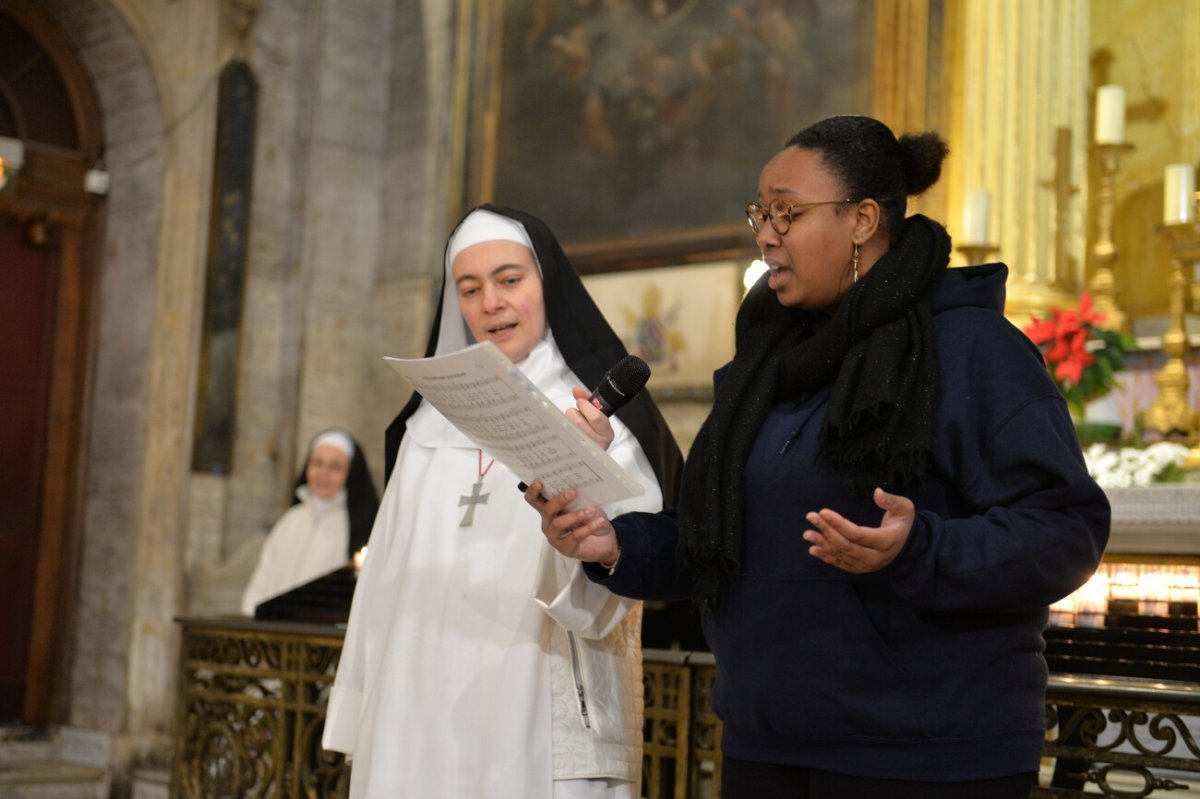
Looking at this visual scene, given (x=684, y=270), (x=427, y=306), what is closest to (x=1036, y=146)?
(x=684, y=270)

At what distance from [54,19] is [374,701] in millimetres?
7418

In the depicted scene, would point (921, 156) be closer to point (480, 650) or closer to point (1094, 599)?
point (480, 650)

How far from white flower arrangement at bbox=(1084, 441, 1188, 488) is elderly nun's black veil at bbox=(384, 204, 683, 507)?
3.14 meters

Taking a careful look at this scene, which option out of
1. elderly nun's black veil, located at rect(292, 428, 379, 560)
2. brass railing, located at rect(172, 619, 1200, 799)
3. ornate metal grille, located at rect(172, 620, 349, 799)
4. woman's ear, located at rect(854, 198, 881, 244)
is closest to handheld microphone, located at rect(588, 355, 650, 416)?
woman's ear, located at rect(854, 198, 881, 244)

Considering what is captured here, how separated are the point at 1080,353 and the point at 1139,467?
2.07 ft

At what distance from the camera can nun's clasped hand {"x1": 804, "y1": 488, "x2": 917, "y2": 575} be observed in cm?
203

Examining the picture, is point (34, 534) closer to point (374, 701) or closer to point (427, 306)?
point (427, 306)

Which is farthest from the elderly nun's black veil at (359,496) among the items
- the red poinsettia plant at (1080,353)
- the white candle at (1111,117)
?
the white candle at (1111,117)

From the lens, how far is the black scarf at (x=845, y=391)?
2223 mm

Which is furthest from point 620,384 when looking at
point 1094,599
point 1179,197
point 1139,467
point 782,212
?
point 1179,197

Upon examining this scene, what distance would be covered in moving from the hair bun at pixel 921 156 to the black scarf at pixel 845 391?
9 centimetres

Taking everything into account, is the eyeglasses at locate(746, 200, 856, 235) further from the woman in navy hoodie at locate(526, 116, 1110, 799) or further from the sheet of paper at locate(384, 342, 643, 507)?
the sheet of paper at locate(384, 342, 643, 507)

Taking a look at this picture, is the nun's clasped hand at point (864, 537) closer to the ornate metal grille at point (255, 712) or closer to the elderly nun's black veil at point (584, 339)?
the elderly nun's black veil at point (584, 339)

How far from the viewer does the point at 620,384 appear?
276cm
